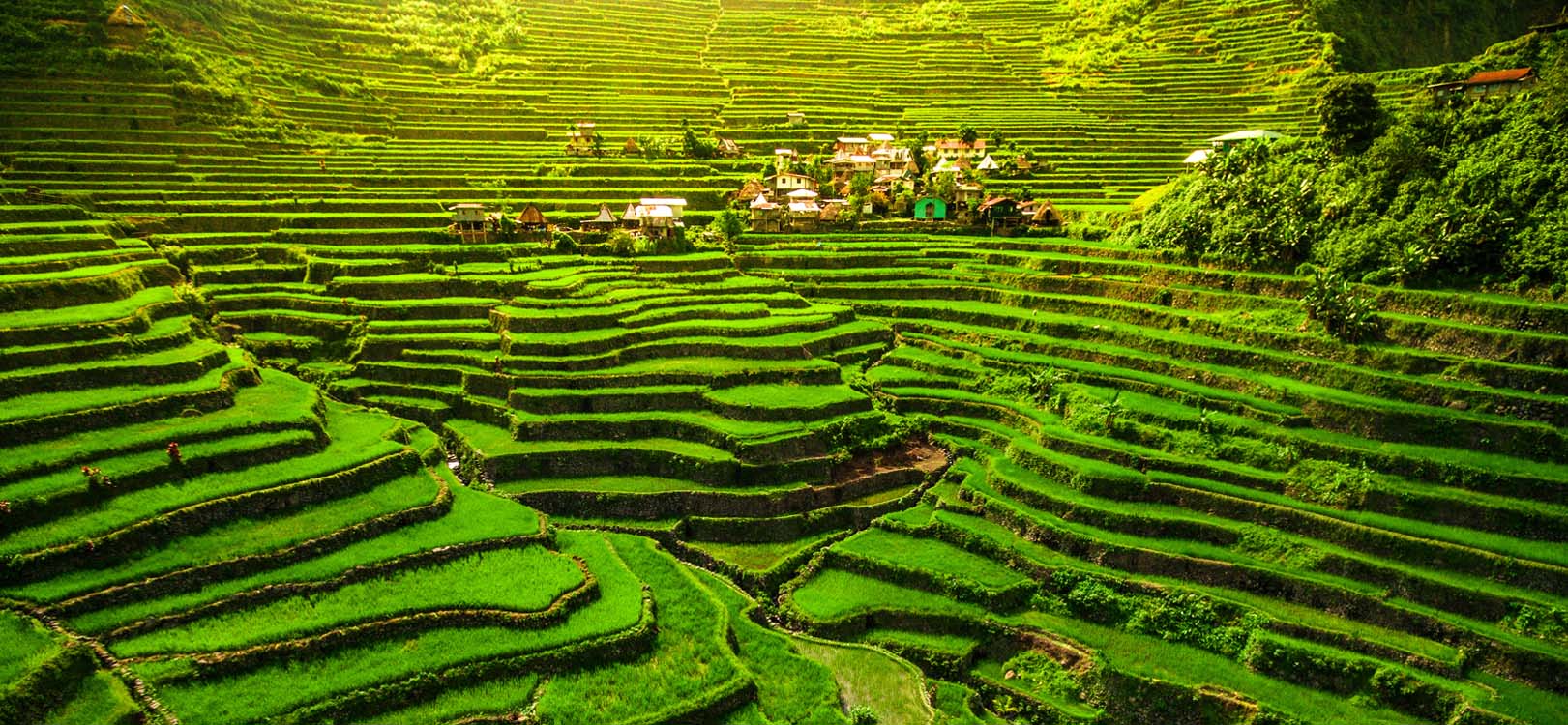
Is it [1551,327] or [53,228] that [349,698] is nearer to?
[53,228]

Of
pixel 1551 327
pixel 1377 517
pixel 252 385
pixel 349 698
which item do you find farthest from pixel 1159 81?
pixel 349 698

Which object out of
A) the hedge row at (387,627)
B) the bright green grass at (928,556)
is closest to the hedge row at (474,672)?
the hedge row at (387,627)

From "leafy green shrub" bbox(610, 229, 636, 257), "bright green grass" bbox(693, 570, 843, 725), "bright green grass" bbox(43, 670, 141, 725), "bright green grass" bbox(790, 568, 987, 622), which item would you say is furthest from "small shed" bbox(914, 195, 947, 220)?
"bright green grass" bbox(43, 670, 141, 725)

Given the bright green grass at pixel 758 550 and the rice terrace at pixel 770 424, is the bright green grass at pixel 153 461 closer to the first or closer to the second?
the rice terrace at pixel 770 424

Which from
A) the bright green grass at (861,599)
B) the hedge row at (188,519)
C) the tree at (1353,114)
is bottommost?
the bright green grass at (861,599)

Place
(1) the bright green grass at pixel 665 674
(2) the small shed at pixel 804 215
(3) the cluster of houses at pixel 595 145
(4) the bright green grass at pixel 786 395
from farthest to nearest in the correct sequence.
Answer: (3) the cluster of houses at pixel 595 145, (2) the small shed at pixel 804 215, (4) the bright green grass at pixel 786 395, (1) the bright green grass at pixel 665 674

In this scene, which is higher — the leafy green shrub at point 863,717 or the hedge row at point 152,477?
the hedge row at point 152,477
